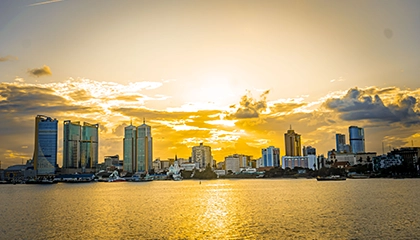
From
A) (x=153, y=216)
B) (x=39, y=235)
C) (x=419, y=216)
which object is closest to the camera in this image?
(x=39, y=235)

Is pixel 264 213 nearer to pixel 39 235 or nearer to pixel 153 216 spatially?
pixel 153 216

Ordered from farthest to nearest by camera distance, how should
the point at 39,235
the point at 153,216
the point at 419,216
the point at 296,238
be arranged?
the point at 153,216, the point at 419,216, the point at 39,235, the point at 296,238

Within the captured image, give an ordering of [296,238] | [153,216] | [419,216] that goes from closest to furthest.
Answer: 1. [296,238]
2. [419,216]
3. [153,216]

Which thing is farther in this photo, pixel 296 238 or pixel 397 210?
pixel 397 210

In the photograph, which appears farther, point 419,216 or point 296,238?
point 419,216

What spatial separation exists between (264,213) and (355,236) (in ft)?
67.2

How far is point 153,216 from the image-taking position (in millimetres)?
56281

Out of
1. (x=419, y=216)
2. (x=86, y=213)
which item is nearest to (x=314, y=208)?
(x=419, y=216)

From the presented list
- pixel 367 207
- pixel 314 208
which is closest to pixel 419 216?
pixel 367 207

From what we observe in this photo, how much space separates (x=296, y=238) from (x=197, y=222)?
1647 centimetres

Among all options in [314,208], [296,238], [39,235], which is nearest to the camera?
[296,238]

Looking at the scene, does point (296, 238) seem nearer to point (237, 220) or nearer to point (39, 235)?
point (237, 220)

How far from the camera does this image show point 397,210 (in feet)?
186

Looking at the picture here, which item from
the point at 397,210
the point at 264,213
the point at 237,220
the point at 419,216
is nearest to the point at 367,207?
the point at 397,210
